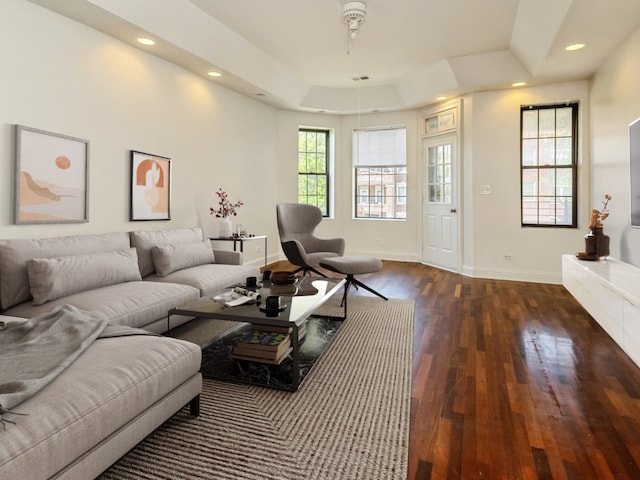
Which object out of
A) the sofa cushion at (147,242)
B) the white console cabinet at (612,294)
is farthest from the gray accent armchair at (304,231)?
the white console cabinet at (612,294)

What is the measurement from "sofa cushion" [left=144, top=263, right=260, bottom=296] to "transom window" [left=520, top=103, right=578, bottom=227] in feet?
12.8

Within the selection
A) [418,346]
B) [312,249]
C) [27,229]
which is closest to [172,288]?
[27,229]

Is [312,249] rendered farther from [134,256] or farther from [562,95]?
[562,95]

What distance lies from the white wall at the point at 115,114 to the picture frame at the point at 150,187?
0.07 metres

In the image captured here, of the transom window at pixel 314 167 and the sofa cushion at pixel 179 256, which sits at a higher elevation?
the transom window at pixel 314 167

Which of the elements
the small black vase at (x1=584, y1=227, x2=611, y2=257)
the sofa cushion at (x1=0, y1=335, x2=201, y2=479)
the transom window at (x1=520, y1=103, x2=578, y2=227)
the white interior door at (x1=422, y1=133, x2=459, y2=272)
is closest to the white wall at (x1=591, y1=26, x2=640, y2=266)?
the small black vase at (x1=584, y1=227, x2=611, y2=257)

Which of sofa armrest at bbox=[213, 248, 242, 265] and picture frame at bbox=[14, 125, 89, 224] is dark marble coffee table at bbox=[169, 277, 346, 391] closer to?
sofa armrest at bbox=[213, 248, 242, 265]

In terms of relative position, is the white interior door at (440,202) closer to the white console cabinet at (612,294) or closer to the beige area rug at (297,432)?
the white console cabinet at (612,294)

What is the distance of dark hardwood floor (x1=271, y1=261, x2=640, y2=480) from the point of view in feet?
4.84

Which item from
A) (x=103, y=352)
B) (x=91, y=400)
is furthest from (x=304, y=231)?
(x=91, y=400)

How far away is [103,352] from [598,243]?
164 inches

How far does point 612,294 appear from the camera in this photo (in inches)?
102

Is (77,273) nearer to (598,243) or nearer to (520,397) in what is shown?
(520,397)

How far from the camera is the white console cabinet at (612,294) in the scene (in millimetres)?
2254
